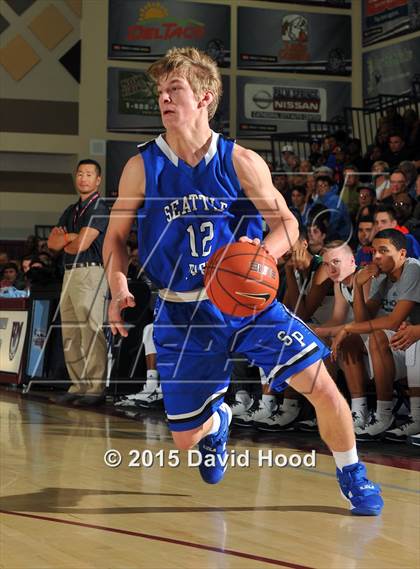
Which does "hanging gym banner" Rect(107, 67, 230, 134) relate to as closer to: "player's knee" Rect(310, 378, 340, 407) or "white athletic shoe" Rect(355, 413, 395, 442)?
"white athletic shoe" Rect(355, 413, 395, 442)

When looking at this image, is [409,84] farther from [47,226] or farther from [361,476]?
[361,476]

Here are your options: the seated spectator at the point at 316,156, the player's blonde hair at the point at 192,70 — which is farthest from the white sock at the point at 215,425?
the seated spectator at the point at 316,156

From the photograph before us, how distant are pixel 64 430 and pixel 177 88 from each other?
3.85 metres

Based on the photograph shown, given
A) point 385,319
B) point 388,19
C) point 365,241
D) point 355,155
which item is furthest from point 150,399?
point 388,19

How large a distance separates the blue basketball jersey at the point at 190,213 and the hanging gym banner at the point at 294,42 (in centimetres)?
1623

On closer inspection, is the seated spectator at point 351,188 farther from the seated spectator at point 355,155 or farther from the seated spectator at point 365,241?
the seated spectator at point 365,241

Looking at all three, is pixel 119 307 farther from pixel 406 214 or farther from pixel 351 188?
pixel 351 188

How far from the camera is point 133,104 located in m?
19.4

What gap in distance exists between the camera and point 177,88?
3902 millimetres

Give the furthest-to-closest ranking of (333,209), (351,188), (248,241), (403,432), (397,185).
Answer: (351,188)
(333,209)
(397,185)
(403,432)
(248,241)

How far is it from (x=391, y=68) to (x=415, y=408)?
43.3 ft

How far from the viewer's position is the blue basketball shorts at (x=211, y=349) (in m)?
3.99

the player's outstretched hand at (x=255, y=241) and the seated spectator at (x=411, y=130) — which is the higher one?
the seated spectator at (x=411, y=130)

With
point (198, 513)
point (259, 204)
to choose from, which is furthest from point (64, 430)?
point (259, 204)
